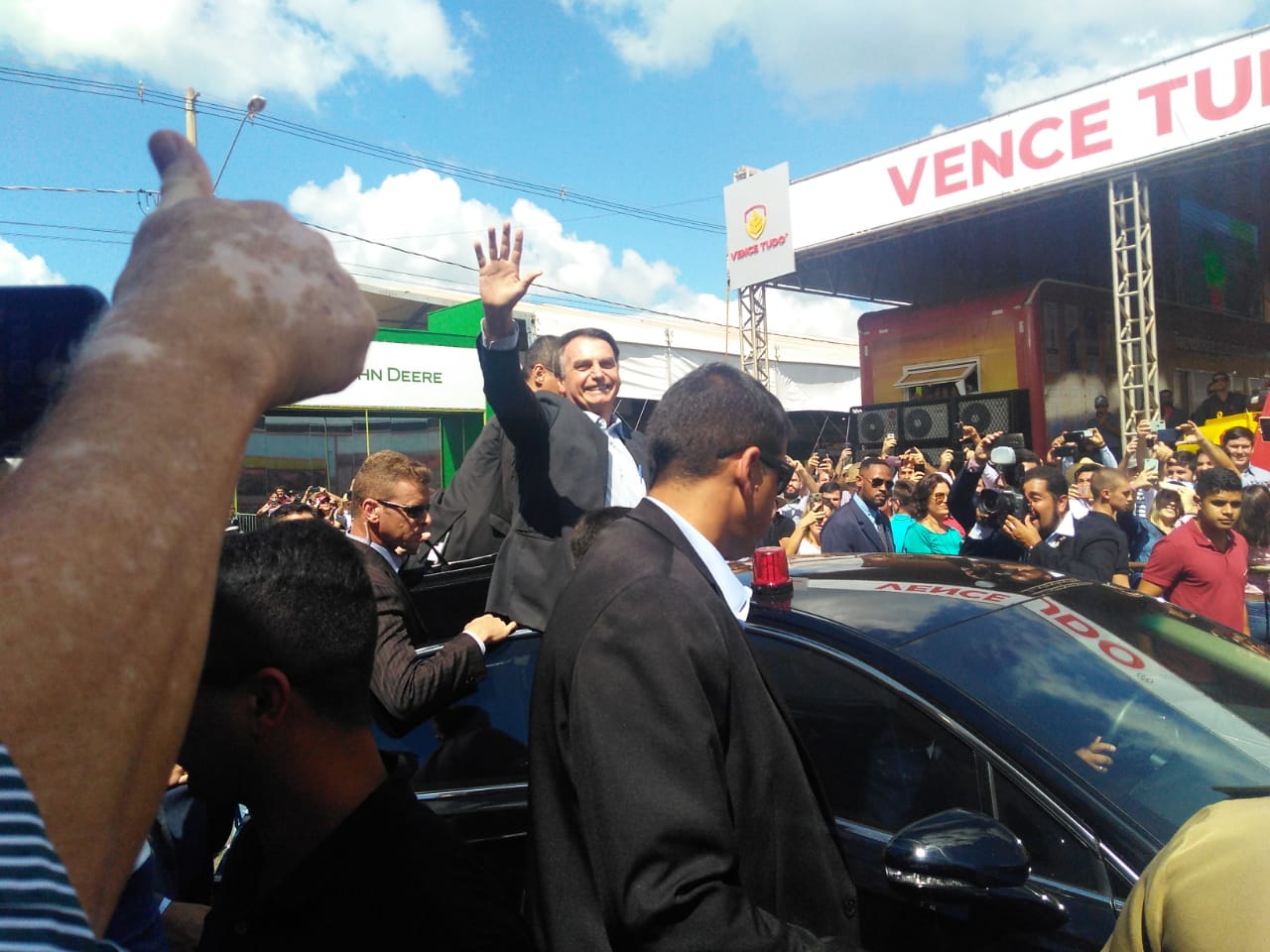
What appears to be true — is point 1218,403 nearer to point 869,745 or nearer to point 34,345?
point 869,745

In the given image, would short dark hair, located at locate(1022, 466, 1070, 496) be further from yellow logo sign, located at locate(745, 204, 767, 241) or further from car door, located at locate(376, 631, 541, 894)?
yellow logo sign, located at locate(745, 204, 767, 241)

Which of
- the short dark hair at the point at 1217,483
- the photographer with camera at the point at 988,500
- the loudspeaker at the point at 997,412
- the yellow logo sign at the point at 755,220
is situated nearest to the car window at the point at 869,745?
Result: the photographer with camera at the point at 988,500

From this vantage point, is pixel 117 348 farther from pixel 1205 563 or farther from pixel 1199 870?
pixel 1205 563

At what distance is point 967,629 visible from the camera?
2.44 meters

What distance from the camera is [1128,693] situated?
2.33 meters

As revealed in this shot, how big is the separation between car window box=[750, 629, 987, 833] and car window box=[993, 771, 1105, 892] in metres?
0.06

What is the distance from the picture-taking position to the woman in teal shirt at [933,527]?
598 cm

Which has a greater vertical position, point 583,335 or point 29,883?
point 583,335

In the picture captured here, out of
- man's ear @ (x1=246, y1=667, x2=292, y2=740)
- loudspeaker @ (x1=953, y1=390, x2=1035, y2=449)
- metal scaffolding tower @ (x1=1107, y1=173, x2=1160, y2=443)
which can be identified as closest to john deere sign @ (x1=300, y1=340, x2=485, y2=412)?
loudspeaker @ (x1=953, y1=390, x2=1035, y2=449)

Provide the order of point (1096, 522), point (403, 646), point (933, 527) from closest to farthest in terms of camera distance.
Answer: point (403, 646)
point (1096, 522)
point (933, 527)

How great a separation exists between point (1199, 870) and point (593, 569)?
0.94 m

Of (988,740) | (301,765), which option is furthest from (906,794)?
(301,765)

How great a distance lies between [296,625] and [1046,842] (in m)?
1.60

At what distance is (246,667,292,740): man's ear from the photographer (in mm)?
1340
